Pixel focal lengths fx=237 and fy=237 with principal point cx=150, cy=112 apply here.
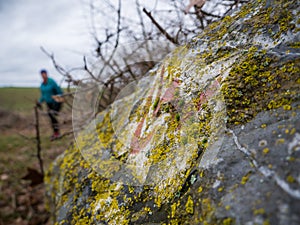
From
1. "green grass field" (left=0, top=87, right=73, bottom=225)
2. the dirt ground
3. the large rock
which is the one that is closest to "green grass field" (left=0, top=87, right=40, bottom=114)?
"green grass field" (left=0, top=87, right=73, bottom=225)

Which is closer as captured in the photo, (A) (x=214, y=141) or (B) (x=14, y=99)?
(A) (x=214, y=141)

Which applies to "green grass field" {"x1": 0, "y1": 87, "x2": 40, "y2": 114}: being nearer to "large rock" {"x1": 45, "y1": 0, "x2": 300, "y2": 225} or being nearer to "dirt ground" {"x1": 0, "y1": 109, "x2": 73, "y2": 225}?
"dirt ground" {"x1": 0, "y1": 109, "x2": 73, "y2": 225}

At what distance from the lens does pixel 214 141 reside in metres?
1.09

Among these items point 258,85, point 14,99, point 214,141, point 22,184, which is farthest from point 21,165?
point 14,99

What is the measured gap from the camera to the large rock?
824mm

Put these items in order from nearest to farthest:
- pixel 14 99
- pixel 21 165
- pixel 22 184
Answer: pixel 22 184 → pixel 21 165 → pixel 14 99

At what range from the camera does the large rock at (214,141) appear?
824 millimetres

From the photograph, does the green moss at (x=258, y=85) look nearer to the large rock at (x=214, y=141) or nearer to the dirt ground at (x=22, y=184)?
the large rock at (x=214, y=141)

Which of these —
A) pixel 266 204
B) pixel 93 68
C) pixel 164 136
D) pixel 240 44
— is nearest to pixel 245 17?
pixel 240 44

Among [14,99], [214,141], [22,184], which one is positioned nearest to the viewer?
[214,141]

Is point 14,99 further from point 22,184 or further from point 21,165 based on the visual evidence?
point 22,184

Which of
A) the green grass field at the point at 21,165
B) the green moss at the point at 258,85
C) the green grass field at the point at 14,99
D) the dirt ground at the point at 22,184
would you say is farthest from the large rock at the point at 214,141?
the green grass field at the point at 14,99

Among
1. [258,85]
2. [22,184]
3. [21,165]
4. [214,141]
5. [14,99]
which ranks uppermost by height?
[14,99]

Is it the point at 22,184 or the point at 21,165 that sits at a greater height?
the point at 21,165
